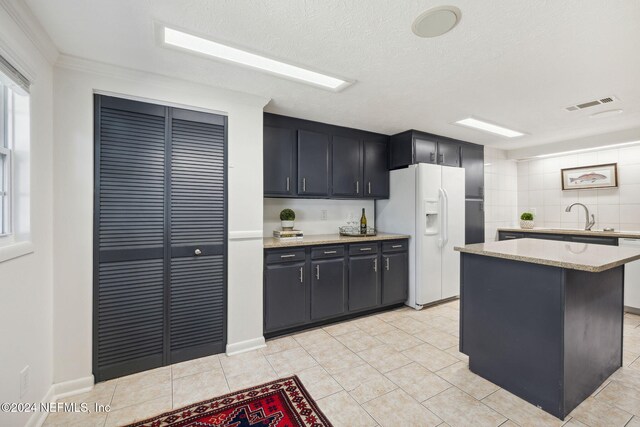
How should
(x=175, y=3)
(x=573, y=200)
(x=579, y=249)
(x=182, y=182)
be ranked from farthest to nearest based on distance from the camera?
(x=573, y=200)
(x=182, y=182)
(x=579, y=249)
(x=175, y=3)

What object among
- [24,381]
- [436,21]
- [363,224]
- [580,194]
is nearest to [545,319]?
[436,21]

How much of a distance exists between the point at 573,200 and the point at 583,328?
3532mm

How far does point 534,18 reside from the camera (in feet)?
5.10

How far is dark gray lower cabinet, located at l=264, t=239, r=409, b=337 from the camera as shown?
2.83 metres

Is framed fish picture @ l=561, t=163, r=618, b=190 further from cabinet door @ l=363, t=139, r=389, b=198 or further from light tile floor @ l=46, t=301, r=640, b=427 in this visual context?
cabinet door @ l=363, t=139, r=389, b=198

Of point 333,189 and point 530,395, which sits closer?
point 530,395

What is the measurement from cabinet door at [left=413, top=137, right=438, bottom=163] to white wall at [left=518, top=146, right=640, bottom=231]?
7.86 feet

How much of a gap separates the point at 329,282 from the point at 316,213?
0.98 meters

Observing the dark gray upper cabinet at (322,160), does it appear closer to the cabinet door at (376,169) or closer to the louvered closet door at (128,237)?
the cabinet door at (376,169)

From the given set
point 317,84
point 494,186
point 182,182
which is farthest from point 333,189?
point 494,186

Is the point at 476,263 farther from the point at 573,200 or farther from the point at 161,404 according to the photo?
the point at 573,200

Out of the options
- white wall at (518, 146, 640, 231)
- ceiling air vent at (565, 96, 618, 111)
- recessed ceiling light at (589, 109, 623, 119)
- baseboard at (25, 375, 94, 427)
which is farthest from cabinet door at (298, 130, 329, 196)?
white wall at (518, 146, 640, 231)

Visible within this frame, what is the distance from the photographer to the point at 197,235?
2410mm

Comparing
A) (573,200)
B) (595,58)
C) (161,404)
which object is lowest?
(161,404)
